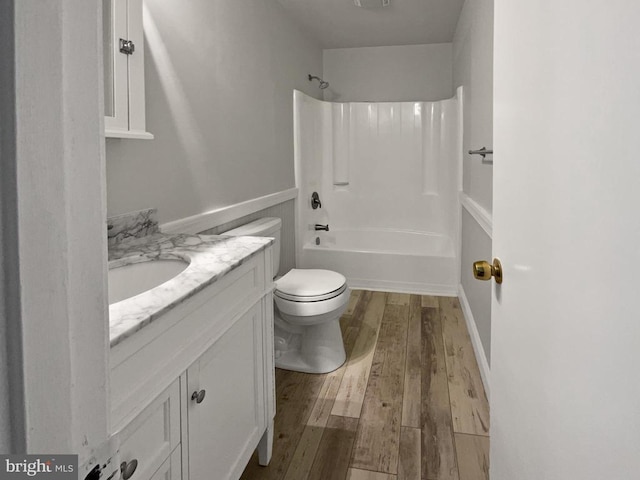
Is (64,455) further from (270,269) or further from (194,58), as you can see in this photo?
(194,58)

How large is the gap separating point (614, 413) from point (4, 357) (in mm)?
594

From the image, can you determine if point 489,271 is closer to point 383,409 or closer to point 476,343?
point 383,409

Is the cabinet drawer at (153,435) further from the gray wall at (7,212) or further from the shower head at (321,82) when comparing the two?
the shower head at (321,82)

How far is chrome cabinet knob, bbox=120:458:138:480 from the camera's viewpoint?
0.90 meters

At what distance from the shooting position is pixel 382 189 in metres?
4.68

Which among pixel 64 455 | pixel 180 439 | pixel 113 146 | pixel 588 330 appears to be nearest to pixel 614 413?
pixel 588 330

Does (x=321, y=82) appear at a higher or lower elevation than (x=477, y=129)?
higher

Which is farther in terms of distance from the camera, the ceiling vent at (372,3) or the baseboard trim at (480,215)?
the ceiling vent at (372,3)


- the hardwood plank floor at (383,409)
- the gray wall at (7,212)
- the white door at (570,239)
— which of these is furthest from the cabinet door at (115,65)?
the hardwood plank floor at (383,409)

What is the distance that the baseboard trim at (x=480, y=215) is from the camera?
2.25 meters

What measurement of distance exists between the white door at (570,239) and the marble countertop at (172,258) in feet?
2.37

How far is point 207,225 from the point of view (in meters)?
2.22

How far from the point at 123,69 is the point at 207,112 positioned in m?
0.69

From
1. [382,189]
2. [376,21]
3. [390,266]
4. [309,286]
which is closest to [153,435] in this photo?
[309,286]
